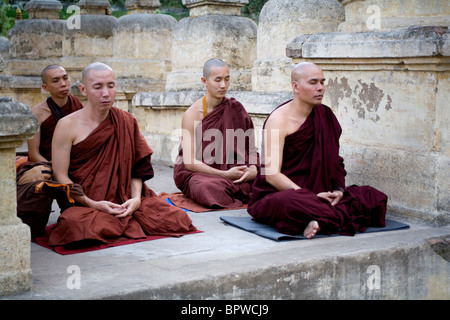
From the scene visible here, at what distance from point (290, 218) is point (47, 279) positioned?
5.85 ft

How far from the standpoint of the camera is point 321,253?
4191 mm

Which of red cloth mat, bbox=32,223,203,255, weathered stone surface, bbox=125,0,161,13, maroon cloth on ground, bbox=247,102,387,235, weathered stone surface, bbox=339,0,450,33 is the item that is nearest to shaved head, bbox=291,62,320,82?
maroon cloth on ground, bbox=247,102,387,235

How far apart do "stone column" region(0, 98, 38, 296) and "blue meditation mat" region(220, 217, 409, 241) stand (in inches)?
72.7

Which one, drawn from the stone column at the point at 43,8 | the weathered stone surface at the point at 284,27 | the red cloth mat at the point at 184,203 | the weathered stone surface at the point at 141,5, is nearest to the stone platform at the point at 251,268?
the red cloth mat at the point at 184,203

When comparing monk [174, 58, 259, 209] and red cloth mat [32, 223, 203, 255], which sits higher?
monk [174, 58, 259, 209]

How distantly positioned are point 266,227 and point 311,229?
0.44 metres

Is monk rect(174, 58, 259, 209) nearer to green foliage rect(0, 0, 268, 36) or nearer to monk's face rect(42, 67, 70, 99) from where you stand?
monk's face rect(42, 67, 70, 99)

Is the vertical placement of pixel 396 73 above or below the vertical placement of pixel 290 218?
above

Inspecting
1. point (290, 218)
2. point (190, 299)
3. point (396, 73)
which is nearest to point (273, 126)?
point (290, 218)

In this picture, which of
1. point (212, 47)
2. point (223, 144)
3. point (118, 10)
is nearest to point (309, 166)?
point (223, 144)

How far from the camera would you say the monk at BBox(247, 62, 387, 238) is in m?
4.91

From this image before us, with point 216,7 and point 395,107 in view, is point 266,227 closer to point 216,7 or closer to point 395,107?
point 395,107

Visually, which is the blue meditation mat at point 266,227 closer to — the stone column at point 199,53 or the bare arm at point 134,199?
the bare arm at point 134,199
